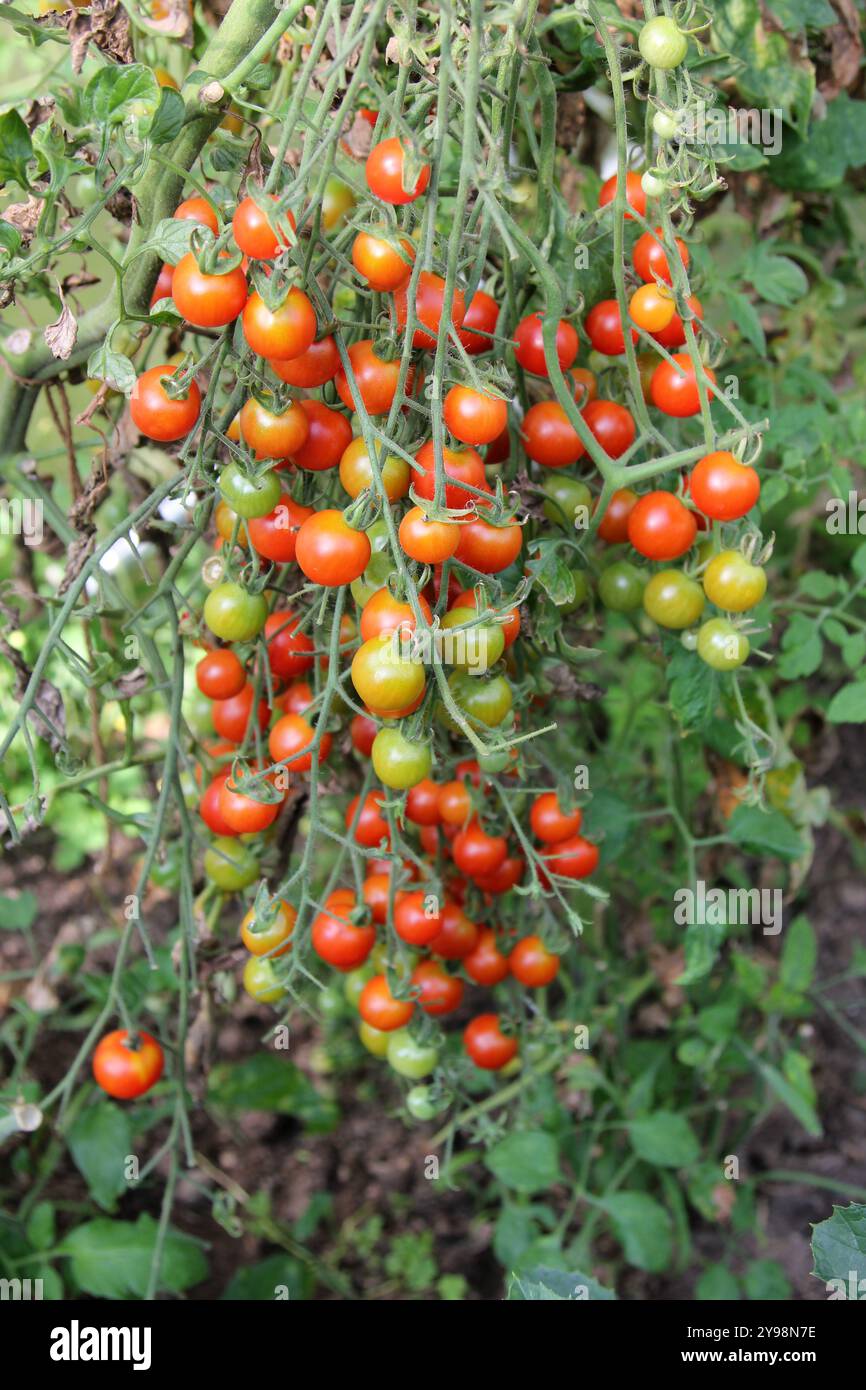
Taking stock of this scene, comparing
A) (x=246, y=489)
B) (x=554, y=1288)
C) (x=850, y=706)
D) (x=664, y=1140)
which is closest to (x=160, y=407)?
(x=246, y=489)

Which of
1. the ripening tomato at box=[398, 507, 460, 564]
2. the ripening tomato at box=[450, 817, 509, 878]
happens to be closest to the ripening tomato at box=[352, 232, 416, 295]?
the ripening tomato at box=[398, 507, 460, 564]

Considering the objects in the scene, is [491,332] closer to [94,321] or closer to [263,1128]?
[94,321]

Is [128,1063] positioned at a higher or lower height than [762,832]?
lower

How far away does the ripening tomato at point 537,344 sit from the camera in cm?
89

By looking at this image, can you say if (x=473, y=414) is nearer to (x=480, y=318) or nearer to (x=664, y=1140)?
(x=480, y=318)

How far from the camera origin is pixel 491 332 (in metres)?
0.88

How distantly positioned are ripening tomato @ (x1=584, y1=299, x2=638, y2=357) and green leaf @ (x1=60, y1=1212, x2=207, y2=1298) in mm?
1090

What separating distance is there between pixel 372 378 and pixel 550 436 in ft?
0.61

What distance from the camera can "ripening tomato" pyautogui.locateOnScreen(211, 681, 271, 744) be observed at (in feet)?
3.39

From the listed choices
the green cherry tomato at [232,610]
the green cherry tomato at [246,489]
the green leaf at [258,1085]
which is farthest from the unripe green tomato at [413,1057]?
the green leaf at [258,1085]

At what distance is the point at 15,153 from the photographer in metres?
0.76

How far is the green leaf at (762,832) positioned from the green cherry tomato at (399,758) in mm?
588
